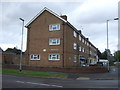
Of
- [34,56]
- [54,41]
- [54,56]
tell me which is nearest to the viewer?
[54,56]

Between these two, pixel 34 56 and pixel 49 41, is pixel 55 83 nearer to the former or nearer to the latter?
pixel 49 41

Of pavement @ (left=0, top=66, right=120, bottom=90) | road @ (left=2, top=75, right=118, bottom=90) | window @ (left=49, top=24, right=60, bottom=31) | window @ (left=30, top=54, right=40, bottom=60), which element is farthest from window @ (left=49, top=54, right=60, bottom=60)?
road @ (left=2, top=75, right=118, bottom=90)

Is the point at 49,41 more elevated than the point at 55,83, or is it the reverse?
the point at 49,41

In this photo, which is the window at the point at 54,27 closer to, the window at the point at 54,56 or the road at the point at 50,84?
the window at the point at 54,56

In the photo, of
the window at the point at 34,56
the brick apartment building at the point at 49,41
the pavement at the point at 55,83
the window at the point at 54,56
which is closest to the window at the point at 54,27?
the brick apartment building at the point at 49,41

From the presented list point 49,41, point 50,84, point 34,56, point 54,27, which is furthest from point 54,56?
point 50,84

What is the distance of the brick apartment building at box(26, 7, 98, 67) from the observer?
27859 mm

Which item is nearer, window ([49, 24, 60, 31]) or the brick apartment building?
the brick apartment building

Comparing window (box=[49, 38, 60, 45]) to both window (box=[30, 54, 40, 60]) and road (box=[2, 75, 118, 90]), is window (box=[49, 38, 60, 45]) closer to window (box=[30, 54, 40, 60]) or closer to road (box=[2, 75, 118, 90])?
window (box=[30, 54, 40, 60])

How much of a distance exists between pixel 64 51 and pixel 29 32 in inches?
307

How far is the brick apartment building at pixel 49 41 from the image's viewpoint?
2786cm

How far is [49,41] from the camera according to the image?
1137 inches

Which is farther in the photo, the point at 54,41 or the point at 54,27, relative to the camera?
the point at 54,27

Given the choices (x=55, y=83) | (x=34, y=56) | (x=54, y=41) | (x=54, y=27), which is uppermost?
(x=54, y=27)
